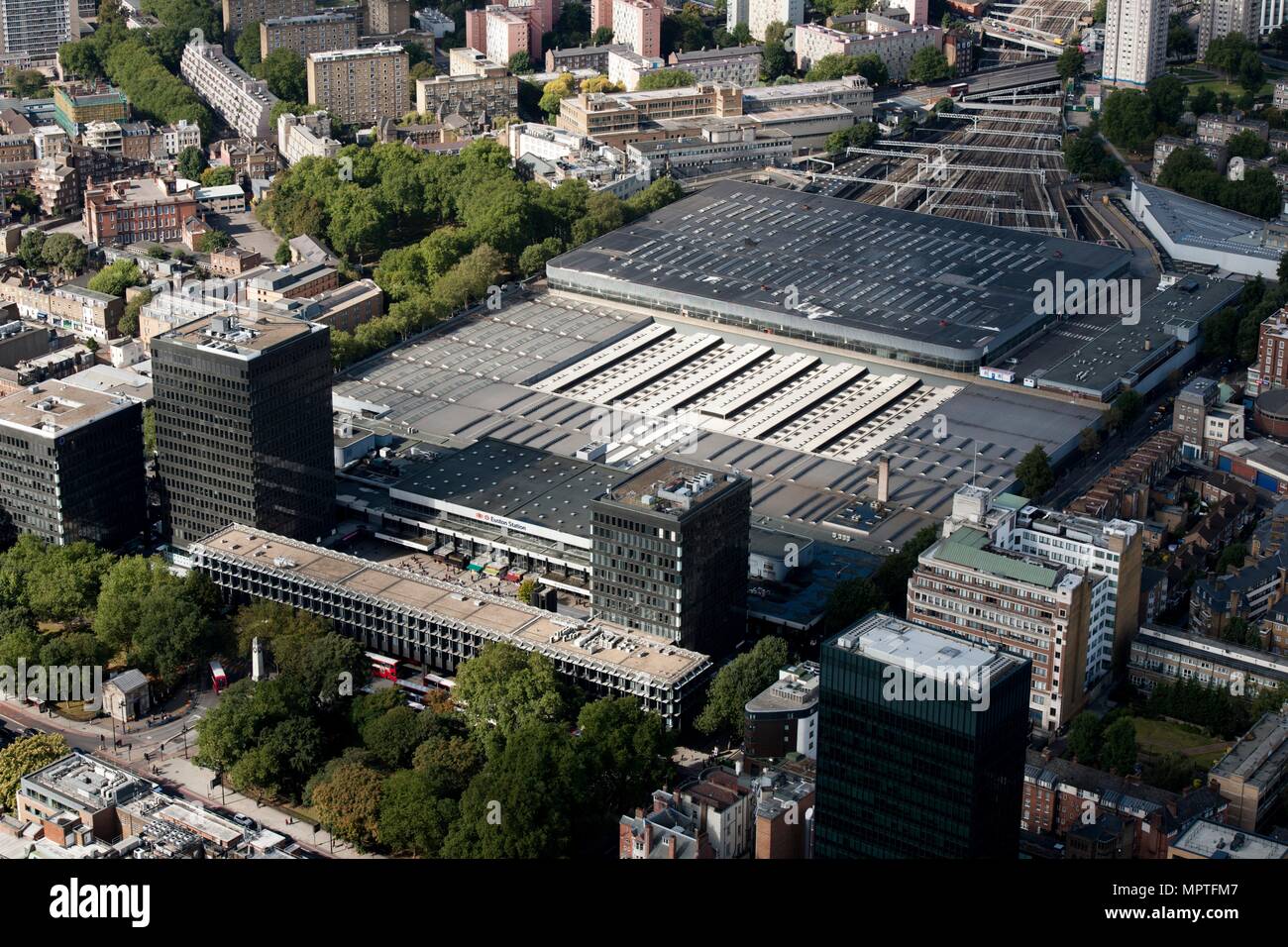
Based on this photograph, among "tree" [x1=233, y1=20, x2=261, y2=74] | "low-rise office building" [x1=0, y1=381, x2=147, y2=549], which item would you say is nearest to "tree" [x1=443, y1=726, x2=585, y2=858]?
"low-rise office building" [x1=0, y1=381, x2=147, y2=549]

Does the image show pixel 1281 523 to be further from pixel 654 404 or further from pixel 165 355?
pixel 165 355

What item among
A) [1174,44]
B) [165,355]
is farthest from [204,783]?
[1174,44]

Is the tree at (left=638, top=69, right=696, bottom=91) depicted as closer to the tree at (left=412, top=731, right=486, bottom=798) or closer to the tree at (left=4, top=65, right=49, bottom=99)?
the tree at (left=4, top=65, right=49, bottom=99)

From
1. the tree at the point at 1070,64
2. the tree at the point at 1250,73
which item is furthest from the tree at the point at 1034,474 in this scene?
the tree at the point at 1070,64

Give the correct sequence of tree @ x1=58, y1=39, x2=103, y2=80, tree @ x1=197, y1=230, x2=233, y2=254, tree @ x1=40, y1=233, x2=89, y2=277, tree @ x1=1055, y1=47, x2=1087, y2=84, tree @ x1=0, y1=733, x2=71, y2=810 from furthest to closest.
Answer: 1. tree @ x1=1055, y1=47, x2=1087, y2=84
2. tree @ x1=58, y1=39, x2=103, y2=80
3. tree @ x1=197, y1=230, x2=233, y2=254
4. tree @ x1=40, y1=233, x2=89, y2=277
5. tree @ x1=0, y1=733, x2=71, y2=810

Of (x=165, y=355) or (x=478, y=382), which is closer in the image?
(x=165, y=355)
